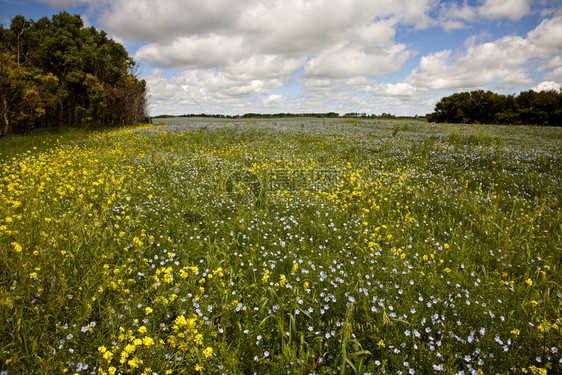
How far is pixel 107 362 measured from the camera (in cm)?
223

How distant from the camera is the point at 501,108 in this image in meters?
51.3

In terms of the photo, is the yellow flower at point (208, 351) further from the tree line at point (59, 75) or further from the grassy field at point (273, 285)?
the tree line at point (59, 75)

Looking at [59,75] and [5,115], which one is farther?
[59,75]

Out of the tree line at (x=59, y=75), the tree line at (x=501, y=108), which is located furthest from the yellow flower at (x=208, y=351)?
the tree line at (x=501, y=108)

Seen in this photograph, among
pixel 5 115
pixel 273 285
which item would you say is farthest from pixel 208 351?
pixel 5 115

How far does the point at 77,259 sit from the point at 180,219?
64.7 inches

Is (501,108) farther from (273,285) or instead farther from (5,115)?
(5,115)

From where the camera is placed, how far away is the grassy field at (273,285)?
244cm

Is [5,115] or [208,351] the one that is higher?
[5,115]

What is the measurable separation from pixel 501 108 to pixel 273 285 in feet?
217

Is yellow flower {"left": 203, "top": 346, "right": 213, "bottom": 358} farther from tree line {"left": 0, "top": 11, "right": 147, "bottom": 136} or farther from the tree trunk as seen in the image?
the tree trunk

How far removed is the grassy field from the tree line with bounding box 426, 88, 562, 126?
54.1m

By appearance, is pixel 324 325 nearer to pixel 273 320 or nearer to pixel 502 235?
pixel 273 320

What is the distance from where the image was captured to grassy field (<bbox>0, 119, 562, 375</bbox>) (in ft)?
8.01
